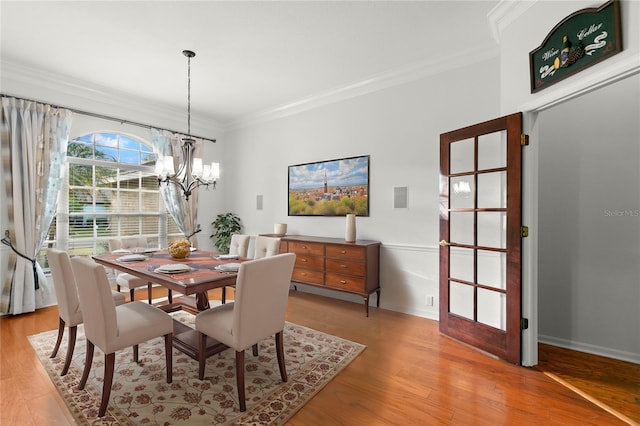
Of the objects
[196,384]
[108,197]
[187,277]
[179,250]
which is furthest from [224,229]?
[196,384]

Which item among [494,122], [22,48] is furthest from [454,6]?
[22,48]

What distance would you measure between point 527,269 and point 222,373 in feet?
8.45

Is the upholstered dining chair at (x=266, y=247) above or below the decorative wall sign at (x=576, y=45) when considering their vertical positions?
below

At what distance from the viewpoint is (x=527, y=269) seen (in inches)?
95.9

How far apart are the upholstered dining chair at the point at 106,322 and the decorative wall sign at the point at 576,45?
3.30m

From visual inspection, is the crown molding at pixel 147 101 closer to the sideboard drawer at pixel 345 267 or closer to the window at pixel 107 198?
the window at pixel 107 198

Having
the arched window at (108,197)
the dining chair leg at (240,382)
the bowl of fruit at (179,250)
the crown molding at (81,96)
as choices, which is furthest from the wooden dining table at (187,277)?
the crown molding at (81,96)

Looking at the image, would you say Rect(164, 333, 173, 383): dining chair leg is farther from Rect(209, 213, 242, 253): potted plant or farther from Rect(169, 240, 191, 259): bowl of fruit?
Rect(209, 213, 242, 253): potted plant

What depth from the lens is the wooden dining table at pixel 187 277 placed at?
82.7 inches

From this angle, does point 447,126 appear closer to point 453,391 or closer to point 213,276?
point 453,391

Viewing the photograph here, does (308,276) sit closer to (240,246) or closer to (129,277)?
(240,246)

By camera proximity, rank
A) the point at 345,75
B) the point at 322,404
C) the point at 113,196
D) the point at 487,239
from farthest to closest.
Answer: the point at 113,196 < the point at 345,75 < the point at 487,239 < the point at 322,404

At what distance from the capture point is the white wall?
11.2 ft

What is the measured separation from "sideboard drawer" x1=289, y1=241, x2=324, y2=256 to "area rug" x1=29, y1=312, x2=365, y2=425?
4.21 ft
